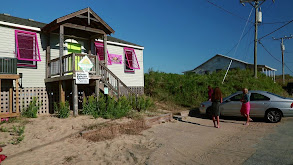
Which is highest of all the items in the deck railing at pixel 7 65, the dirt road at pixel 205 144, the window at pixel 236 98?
the deck railing at pixel 7 65

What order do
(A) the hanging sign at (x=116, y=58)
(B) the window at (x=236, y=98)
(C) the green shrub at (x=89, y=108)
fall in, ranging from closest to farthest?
(C) the green shrub at (x=89, y=108)
(B) the window at (x=236, y=98)
(A) the hanging sign at (x=116, y=58)

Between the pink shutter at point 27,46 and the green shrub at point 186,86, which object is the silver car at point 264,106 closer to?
the green shrub at point 186,86

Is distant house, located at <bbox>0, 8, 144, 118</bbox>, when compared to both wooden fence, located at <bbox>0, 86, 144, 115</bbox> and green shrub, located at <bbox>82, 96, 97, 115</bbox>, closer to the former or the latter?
wooden fence, located at <bbox>0, 86, 144, 115</bbox>

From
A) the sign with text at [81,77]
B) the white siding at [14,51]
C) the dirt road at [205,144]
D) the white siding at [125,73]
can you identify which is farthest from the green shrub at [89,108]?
the white siding at [125,73]

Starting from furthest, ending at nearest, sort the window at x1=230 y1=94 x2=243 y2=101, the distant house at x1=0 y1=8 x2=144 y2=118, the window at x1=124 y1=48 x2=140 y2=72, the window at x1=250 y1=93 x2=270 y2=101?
the window at x1=124 y1=48 x2=140 y2=72, the window at x1=230 y1=94 x2=243 y2=101, the window at x1=250 y1=93 x2=270 y2=101, the distant house at x1=0 y1=8 x2=144 y2=118

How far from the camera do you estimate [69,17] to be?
381 inches

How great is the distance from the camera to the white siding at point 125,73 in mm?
13523

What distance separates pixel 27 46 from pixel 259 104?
36.5ft

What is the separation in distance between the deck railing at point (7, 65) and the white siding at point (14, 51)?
4.39ft

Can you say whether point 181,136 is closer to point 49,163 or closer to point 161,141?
point 161,141

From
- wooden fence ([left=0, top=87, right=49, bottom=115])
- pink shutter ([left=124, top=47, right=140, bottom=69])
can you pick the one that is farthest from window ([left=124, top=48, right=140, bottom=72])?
wooden fence ([left=0, top=87, right=49, bottom=115])

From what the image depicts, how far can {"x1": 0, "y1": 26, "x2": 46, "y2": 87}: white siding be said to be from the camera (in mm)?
9359

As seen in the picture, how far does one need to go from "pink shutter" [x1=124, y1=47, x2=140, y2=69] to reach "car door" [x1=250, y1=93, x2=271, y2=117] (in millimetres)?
7787

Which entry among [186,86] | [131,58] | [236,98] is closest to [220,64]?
[186,86]
